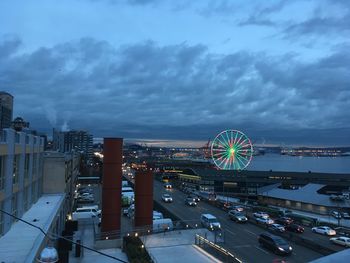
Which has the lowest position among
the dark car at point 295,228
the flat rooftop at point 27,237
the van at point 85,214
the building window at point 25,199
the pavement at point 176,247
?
the van at point 85,214

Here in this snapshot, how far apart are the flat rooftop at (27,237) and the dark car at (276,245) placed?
50.2 ft

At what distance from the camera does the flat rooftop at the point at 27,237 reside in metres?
17.1

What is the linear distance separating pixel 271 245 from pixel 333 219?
937 inches

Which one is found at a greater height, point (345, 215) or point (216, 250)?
point (216, 250)

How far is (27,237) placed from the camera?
20.6m

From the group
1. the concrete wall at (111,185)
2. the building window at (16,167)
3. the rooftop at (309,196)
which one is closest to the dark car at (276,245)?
the concrete wall at (111,185)

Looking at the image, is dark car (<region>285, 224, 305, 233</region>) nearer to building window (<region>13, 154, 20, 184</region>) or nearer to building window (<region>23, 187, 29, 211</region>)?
building window (<region>23, 187, 29, 211</region>)

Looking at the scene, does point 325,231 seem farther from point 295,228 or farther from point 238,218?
point 238,218

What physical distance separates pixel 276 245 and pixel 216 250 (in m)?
5.51

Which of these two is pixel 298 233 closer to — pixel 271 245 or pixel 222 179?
pixel 271 245

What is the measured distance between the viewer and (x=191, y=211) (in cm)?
5244

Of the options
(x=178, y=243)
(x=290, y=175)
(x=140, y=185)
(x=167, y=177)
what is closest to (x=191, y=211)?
(x=140, y=185)

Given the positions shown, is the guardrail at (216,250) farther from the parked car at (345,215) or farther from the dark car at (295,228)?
the parked car at (345,215)

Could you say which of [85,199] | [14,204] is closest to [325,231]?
[14,204]
